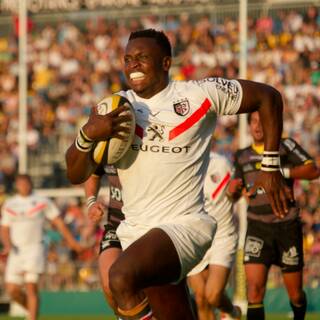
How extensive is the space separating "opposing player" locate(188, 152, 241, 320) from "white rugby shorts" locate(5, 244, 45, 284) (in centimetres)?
458

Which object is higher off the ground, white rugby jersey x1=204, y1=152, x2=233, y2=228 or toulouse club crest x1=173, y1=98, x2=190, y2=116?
toulouse club crest x1=173, y1=98, x2=190, y2=116

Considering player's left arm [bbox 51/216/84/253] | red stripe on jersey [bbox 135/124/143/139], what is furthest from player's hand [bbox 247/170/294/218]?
player's left arm [bbox 51/216/84/253]

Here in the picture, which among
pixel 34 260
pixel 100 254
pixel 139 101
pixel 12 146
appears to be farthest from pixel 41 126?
pixel 139 101

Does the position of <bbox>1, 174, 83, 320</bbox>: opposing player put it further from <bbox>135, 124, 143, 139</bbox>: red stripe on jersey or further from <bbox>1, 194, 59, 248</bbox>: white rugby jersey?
<bbox>135, 124, 143, 139</bbox>: red stripe on jersey

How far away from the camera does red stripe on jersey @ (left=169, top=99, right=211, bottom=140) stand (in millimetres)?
7875

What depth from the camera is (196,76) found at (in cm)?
2392

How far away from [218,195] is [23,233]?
5425mm

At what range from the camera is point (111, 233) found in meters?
11.0

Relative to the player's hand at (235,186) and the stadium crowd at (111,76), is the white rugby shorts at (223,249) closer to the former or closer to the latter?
the player's hand at (235,186)

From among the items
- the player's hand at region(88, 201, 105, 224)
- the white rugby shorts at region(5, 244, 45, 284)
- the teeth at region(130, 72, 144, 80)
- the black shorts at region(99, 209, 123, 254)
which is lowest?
the white rugby shorts at region(5, 244, 45, 284)

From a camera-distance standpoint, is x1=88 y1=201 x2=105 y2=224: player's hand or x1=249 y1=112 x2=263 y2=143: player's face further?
x1=249 y1=112 x2=263 y2=143: player's face

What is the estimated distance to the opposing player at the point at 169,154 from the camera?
7.56 metres

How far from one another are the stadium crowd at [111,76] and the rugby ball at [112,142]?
41.2ft

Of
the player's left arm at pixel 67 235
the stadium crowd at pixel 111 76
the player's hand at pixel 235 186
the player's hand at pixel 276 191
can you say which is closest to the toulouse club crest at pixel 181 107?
the player's hand at pixel 276 191
